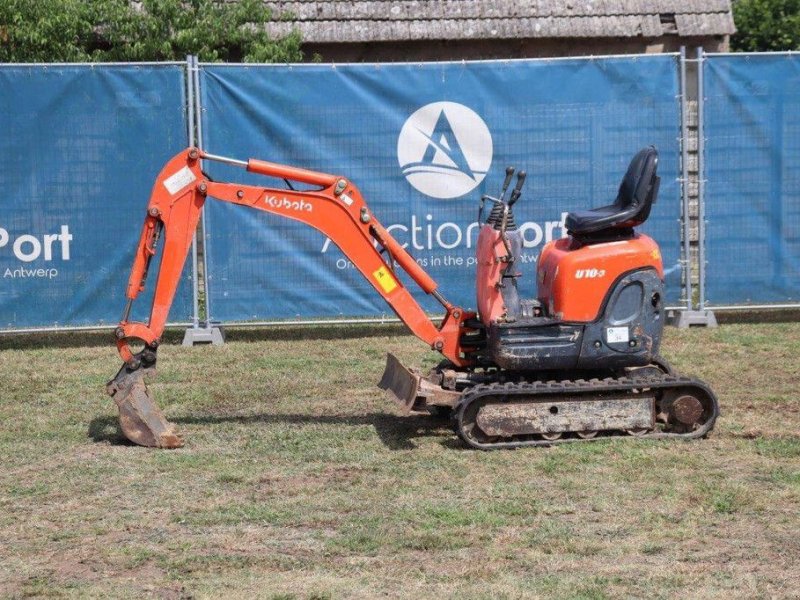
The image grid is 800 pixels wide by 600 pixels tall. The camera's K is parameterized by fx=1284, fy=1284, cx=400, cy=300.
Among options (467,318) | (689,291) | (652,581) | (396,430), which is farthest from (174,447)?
(689,291)

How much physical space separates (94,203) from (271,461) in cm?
507

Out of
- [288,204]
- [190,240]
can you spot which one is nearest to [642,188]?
[288,204]

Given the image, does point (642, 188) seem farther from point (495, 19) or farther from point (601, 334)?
point (495, 19)

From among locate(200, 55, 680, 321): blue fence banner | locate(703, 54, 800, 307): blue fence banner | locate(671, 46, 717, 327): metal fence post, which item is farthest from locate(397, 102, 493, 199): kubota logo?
locate(703, 54, 800, 307): blue fence banner

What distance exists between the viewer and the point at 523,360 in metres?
8.43

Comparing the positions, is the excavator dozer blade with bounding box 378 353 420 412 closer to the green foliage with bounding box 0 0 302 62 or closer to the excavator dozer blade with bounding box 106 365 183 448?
the excavator dozer blade with bounding box 106 365 183 448

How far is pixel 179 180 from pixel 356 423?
2121mm

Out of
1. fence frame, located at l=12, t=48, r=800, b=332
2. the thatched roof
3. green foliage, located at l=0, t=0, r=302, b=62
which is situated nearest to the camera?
fence frame, located at l=12, t=48, r=800, b=332

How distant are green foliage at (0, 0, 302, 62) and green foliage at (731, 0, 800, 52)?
43.0ft

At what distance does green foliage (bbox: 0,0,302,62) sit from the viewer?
14.6 metres

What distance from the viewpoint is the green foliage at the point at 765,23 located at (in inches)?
997

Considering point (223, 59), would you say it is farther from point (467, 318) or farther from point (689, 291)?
point (467, 318)

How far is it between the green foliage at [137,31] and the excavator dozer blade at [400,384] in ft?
22.9

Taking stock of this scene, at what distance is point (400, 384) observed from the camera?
8.95 meters
